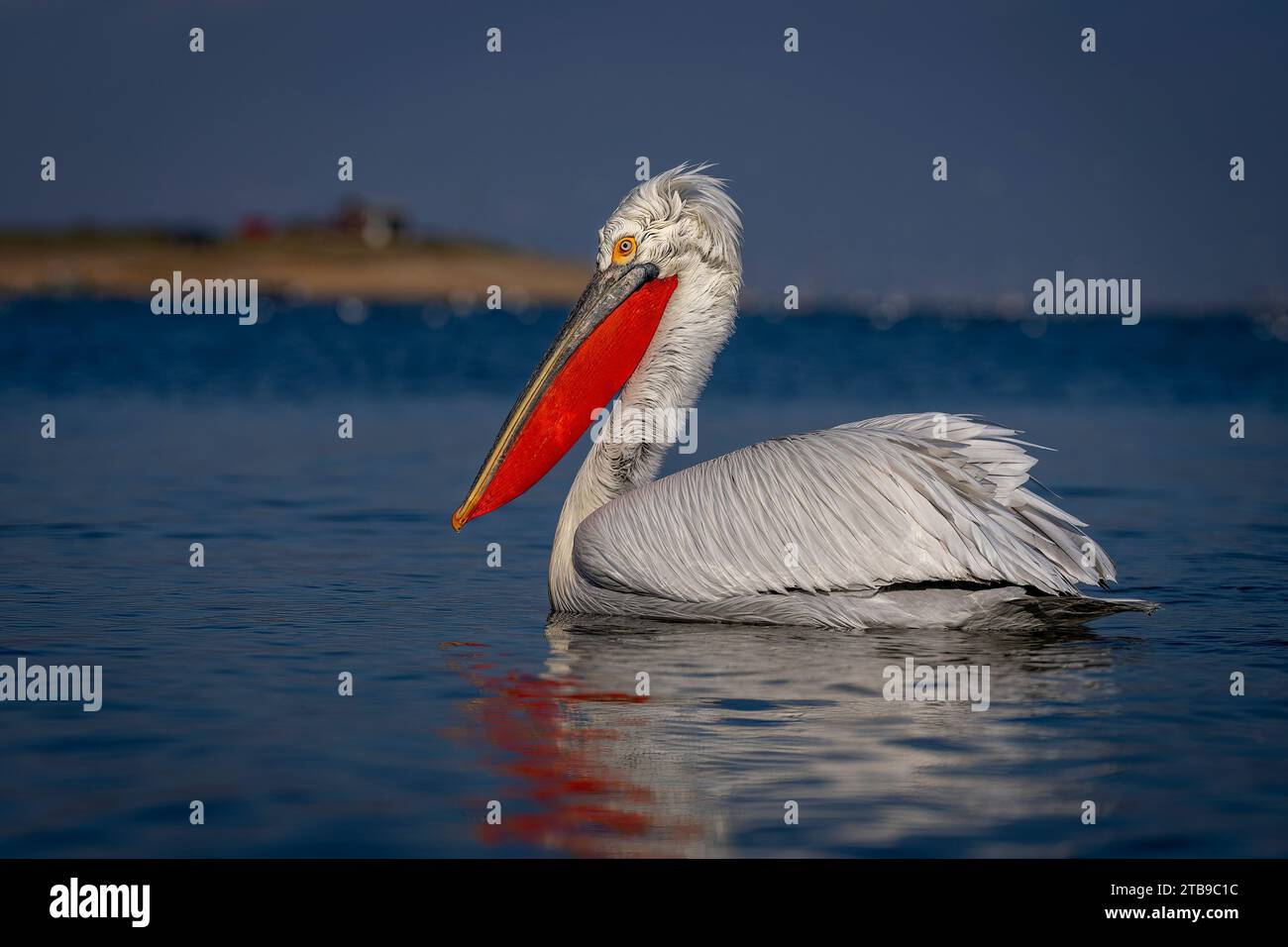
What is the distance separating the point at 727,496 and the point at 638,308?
111 cm

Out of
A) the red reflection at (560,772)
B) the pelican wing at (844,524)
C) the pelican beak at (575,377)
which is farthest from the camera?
the pelican beak at (575,377)

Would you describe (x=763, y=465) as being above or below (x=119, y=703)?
above

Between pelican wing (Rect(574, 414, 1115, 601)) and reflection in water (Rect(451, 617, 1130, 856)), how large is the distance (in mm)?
227

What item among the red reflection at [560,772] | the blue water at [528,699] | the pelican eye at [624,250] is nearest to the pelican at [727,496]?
the pelican eye at [624,250]

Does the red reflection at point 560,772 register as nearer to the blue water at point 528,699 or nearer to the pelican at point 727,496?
the blue water at point 528,699

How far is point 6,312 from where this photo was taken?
41.1m

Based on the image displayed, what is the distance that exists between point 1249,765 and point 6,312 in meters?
41.6

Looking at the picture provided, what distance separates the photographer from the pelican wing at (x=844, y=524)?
524 cm

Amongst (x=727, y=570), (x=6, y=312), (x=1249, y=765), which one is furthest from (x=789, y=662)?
(x=6, y=312)

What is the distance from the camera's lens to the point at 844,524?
5.36m

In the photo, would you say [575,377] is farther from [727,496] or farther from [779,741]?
[779,741]

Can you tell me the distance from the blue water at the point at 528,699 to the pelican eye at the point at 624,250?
4.62ft

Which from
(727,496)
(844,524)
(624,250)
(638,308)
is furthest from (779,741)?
(624,250)
